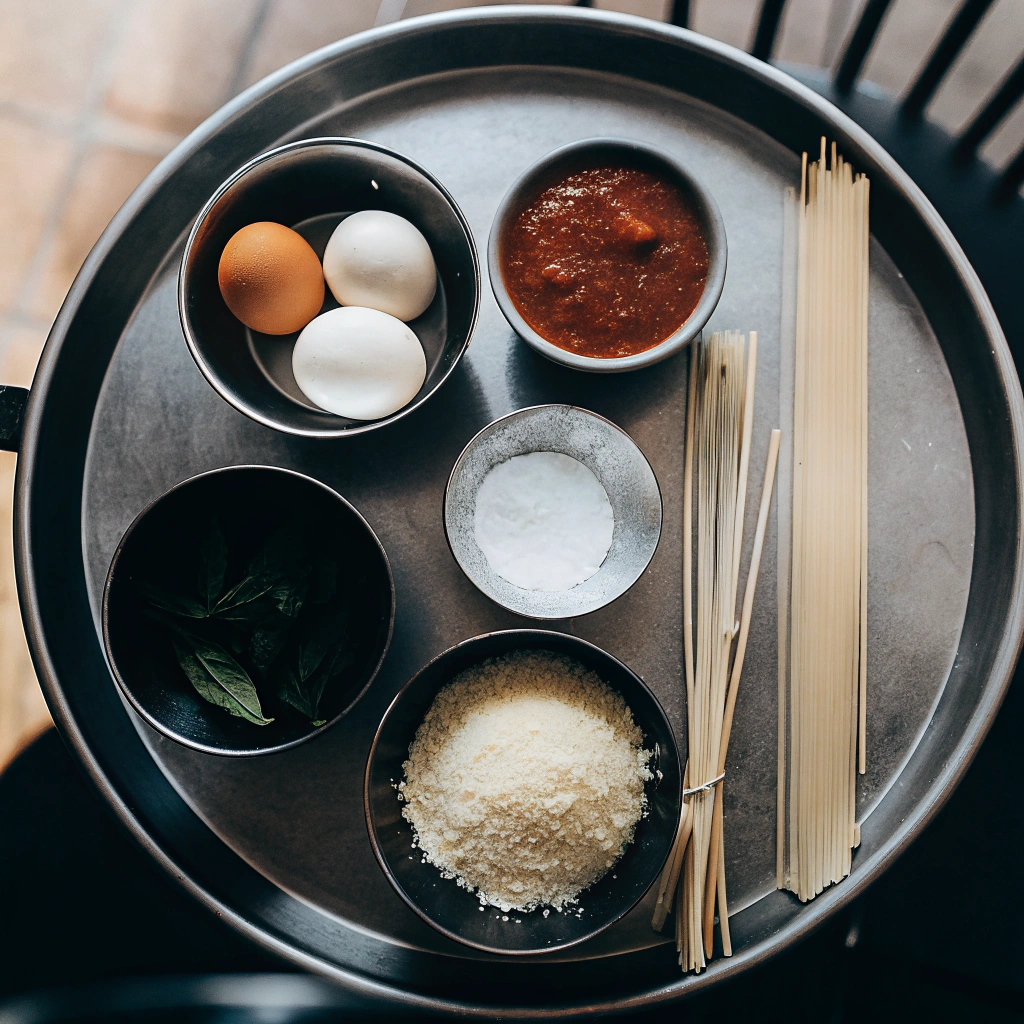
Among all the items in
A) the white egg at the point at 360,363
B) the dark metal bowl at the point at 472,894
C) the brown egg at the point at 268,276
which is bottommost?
the dark metal bowl at the point at 472,894

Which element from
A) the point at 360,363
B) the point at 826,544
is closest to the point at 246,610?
the point at 360,363

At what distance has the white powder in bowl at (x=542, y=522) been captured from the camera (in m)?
0.97

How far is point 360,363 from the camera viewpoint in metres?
0.92

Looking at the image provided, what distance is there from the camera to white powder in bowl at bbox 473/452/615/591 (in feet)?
3.17

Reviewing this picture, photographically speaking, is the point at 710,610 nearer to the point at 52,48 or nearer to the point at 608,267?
the point at 608,267

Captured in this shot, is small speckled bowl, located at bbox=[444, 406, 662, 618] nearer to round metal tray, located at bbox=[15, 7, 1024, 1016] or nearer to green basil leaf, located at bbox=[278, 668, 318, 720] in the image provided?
round metal tray, located at bbox=[15, 7, 1024, 1016]

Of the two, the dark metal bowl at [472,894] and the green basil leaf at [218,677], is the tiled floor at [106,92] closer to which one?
the green basil leaf at [218,677]

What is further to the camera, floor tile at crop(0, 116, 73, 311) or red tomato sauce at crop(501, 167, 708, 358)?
floor tile at crop(0, 116, 73, 311)

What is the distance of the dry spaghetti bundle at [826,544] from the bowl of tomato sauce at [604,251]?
18 centimetres

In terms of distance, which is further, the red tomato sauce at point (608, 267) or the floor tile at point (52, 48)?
the floor tile at point (52, 48)

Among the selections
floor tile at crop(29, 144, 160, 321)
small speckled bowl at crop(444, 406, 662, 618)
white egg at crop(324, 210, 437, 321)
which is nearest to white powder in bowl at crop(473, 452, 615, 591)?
small speckled bowl at crop(444, 406, 662, 618)

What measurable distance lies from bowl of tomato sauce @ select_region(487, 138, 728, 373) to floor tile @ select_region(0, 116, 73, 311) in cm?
105

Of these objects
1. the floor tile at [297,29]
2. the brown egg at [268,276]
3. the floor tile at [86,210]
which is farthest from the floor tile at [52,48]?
the brown egg at [268,276]

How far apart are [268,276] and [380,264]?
123 millimetres
